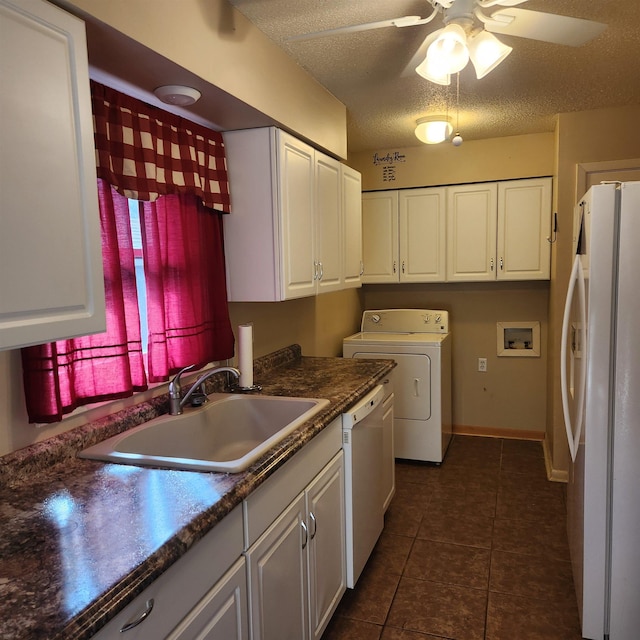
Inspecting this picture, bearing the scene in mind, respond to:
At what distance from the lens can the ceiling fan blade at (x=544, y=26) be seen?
5.16 feet

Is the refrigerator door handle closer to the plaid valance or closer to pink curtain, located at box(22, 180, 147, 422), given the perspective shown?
the plaid valance

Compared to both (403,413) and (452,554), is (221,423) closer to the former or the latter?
(452,554)

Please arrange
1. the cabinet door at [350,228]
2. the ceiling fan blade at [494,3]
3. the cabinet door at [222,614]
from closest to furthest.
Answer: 1. the cabinet door at [222,614]
2. the ceiling fan blade at [494,3]
3. the cabinet door at [350,228]

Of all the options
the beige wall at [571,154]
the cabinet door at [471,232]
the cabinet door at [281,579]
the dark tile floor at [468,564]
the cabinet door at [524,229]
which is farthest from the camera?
the cabinet door at [471,232]

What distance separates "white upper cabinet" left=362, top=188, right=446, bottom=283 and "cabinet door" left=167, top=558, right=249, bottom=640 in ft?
10.1

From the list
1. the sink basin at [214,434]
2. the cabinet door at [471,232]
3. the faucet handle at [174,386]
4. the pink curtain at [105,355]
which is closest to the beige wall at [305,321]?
the sink basin at [214,434]

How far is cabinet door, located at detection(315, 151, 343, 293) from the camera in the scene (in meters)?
2.58

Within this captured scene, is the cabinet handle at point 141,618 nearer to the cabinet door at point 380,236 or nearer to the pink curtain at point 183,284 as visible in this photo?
the pink curtain at point 183,284

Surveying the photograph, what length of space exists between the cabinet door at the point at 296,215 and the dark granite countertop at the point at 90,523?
30.4 inches

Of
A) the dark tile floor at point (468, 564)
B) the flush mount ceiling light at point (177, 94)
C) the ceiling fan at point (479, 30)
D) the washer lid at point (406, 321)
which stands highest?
the ceiling fan at point (479, 30)

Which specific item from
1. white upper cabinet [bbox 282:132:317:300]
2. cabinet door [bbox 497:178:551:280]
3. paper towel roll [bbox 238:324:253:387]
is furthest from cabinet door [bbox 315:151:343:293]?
Result: cabinet door [bbox 497:178:551:280]

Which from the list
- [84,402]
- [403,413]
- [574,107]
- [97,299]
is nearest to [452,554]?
[403,413]

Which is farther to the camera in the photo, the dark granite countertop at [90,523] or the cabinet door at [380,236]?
the cabinet door at [380,236]

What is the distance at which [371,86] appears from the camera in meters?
2.68
